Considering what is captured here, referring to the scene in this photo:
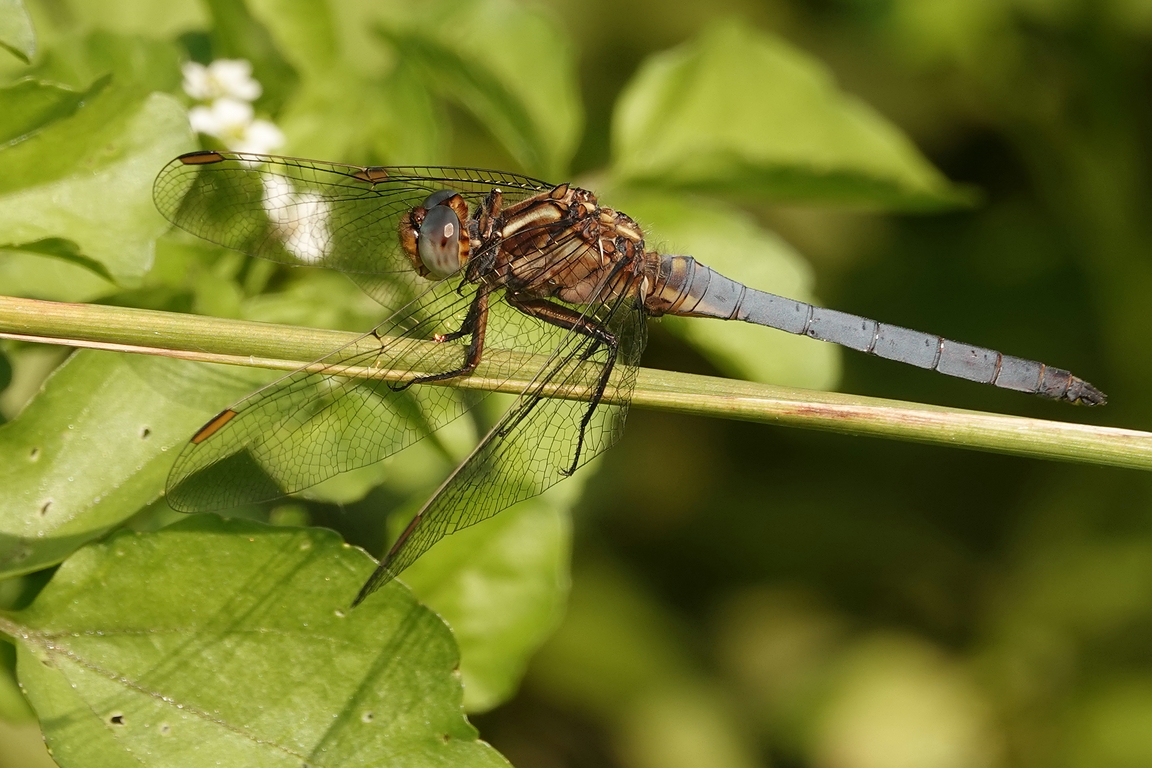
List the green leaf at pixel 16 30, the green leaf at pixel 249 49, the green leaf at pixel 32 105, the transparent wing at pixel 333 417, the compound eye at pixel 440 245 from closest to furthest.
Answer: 1. the green leaf at pixel 16 30
2. the green leaf at pixel 32 105
3. the transparent wing at pixel 333 417
4. the green leaf at pixel 249 49
5. the compound eye at pixel 440 245

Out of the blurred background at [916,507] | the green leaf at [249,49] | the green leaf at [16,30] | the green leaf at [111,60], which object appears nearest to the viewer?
the green leaf at [16,30]

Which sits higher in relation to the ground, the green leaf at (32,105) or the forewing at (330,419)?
the green leaf at (32,105)

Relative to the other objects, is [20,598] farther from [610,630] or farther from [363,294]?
[610,630]

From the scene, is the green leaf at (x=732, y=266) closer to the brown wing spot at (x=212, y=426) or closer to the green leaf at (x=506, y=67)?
the green leaf at (x=506, y=67)

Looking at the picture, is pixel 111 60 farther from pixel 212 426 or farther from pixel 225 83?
pixel 212 426

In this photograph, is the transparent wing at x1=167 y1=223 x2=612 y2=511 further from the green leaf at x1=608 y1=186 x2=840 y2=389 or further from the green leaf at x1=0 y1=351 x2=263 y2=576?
the green leaf at x1=608 y1=186 x2=840 y2=389

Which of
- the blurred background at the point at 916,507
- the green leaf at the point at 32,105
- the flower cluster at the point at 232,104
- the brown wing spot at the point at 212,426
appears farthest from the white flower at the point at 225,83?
the blurred background at the point at 916,507

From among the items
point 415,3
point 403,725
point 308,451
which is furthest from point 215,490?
point 415,3
